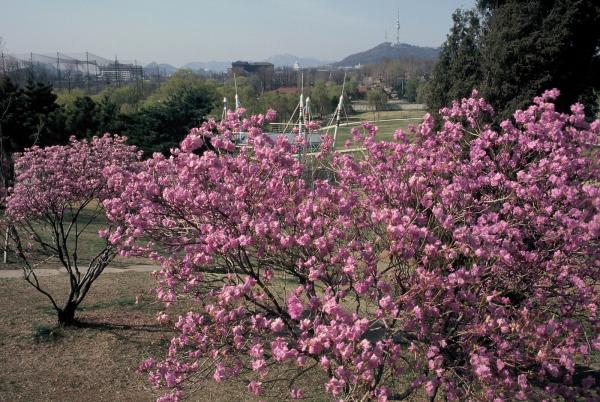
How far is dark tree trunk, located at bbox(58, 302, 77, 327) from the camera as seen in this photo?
950cm

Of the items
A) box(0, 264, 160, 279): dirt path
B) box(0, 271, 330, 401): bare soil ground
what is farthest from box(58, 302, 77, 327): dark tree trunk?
box(0, 264, 160, 279): dirt path

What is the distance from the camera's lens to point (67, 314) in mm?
9539

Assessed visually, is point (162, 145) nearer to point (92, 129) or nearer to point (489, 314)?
point (92, 129)

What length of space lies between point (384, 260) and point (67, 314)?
23.4 ft

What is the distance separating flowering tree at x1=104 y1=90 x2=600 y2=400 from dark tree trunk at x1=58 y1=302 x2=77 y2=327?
475 cm

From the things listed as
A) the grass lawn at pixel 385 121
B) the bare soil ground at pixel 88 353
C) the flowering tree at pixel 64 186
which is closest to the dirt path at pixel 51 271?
the bare soil ground at pixel 88 353

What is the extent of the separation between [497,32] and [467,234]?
1180 cm

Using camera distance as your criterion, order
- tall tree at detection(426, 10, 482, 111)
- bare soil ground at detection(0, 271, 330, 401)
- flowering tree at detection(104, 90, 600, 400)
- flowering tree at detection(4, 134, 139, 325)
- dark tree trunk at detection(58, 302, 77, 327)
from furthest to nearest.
Answer: tall tree at detection(426, 10, 482, 111), dark tree trunk at detection(58, 302, 77, 327), flowering tree at detection(4, 134, 139, 325), bare soil ground at detection(0, 271, 330, 401), flowering tree at detection(104, 90, 600, 400)

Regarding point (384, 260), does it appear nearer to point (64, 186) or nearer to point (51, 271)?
point (64, 186)

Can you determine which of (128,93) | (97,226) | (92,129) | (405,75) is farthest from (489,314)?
(405,75)

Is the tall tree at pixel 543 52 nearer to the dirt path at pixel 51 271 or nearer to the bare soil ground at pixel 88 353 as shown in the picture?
the bare soil ground at pixel 88 353

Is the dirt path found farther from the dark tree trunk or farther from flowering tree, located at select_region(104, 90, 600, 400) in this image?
flowering tree, located at select_region(104, 90, 600, 400)

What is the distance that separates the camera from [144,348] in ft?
29.1

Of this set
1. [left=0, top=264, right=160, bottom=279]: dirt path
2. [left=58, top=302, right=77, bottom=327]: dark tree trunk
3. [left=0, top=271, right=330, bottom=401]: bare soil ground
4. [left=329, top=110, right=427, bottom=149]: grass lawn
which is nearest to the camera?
[left=0, top=271, right=330, bottom=401]: bare soil ground
